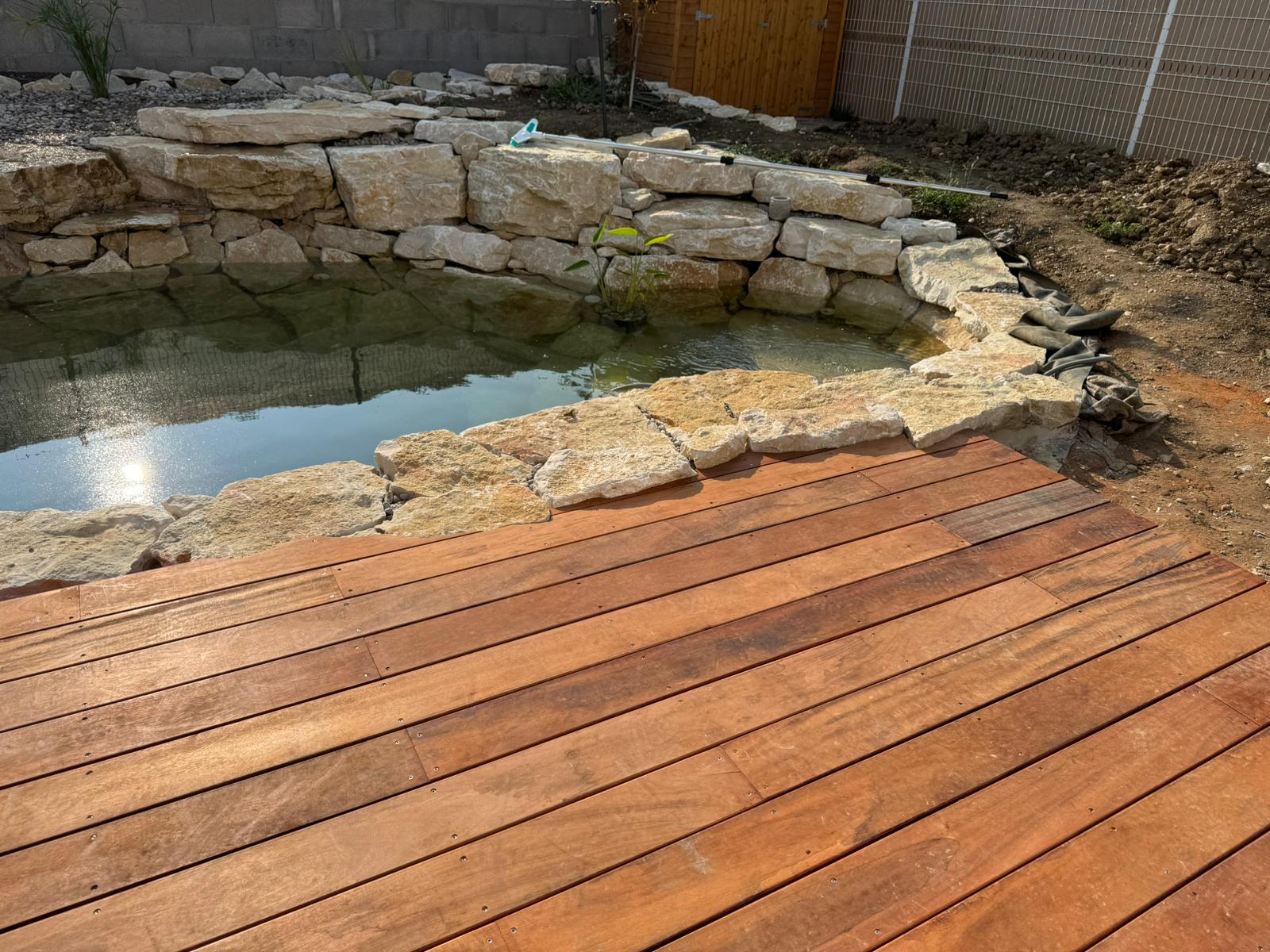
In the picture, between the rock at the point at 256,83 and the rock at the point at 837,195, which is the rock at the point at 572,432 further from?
the rock at the point at 256,83

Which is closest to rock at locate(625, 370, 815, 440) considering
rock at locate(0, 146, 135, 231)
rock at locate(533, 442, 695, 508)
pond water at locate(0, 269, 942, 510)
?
rock at locate(533, 442, 695, 508)

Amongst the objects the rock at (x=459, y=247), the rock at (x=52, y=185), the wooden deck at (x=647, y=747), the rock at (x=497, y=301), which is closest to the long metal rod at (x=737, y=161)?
the rock at (x=459, y=247)

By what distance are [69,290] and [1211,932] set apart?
5514 millimetres

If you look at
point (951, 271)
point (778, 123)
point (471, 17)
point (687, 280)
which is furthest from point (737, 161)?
point (471, 17)

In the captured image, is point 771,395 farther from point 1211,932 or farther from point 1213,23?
point 1213,23

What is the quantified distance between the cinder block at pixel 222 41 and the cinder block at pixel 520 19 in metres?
1.80

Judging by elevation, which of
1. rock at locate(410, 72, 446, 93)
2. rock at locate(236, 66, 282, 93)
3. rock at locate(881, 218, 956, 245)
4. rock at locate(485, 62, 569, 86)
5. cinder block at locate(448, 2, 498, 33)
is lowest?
rock at locate(881, 218, 956, 245)

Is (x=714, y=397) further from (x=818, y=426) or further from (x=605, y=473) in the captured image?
(x=605, y=473)

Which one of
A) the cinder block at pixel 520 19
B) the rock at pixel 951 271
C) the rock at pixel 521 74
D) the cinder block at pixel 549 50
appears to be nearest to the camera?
the rock at pixel 951 271

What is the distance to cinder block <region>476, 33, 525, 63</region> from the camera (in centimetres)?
664

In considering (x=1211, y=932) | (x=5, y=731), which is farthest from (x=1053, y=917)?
(x=5, y=731)

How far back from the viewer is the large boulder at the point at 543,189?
5.20m

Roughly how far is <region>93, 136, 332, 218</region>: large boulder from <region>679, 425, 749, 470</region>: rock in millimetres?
3701

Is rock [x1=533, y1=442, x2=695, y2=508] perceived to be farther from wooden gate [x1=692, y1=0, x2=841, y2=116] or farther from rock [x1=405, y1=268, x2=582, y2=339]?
wooden gate [x1=692, y1=0, x2=841, y2=116]
